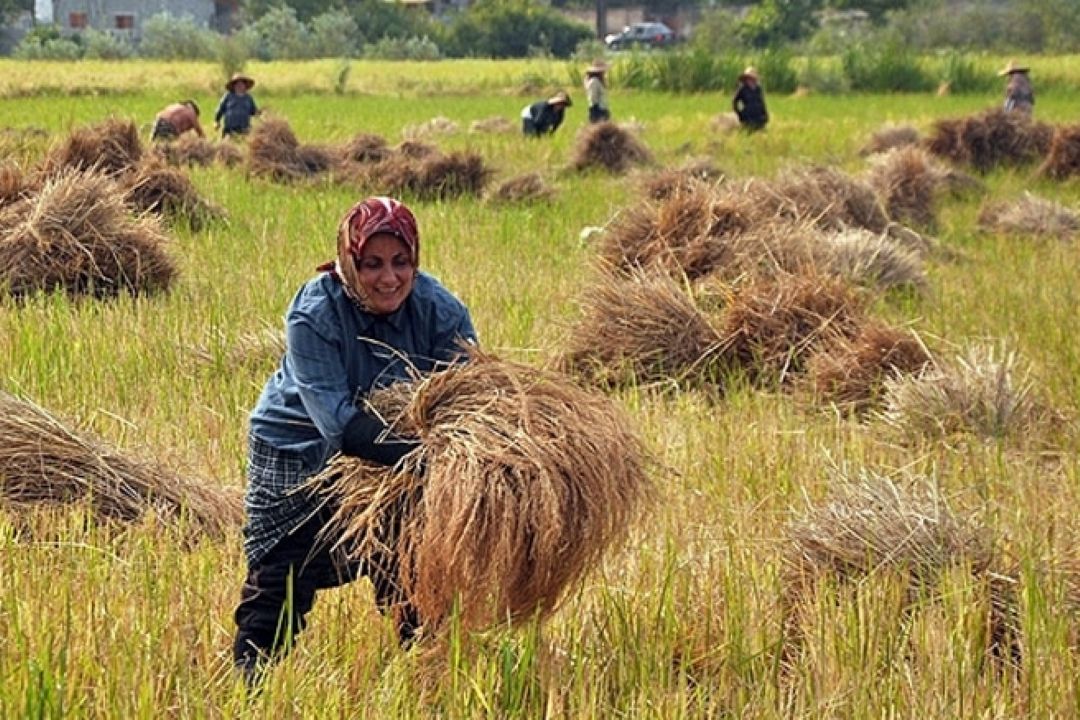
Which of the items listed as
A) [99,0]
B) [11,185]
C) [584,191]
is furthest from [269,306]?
[99,0]

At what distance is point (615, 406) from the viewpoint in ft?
13.4

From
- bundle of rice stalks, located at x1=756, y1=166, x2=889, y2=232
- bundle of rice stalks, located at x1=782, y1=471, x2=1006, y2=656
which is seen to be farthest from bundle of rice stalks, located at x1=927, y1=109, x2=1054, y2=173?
bundle of rice stalks, located at x1=782, y1=471, x2=1006, y2=656

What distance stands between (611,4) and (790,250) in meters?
92.3

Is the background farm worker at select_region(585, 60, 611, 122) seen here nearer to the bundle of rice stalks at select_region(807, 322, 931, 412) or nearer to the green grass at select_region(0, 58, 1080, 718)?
the green grass at select_region(0, 58, 1080, 718)

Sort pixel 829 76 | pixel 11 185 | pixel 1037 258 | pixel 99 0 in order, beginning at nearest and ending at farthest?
1. pixel 11 185
2. pixel 1037 258
3. pixel 829 76
4. pixel 99 0

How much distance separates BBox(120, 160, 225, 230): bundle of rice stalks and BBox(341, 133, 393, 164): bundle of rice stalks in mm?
3899

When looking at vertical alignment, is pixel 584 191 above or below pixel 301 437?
below

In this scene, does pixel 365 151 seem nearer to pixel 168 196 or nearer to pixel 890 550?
pixel 168 196

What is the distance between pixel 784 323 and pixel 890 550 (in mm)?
3569

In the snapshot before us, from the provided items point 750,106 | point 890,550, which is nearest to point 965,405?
point 890,550

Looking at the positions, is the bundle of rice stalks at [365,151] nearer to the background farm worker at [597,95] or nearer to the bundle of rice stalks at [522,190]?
the bundle of rice stalks at [522,190]

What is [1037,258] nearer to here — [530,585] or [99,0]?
[530,585]

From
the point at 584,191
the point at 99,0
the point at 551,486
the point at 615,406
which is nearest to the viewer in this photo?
the point at 551,486

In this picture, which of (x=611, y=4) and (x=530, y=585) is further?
(x=611, y=4)
